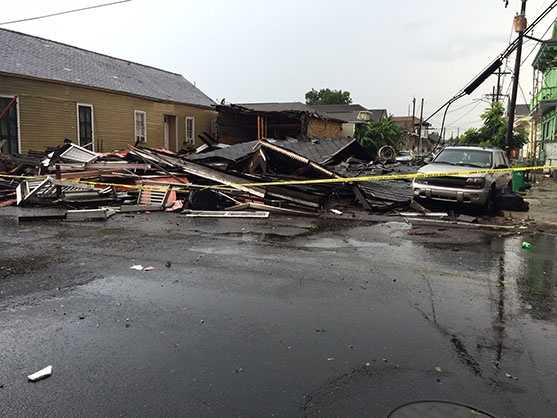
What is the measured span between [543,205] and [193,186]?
34.8 feet

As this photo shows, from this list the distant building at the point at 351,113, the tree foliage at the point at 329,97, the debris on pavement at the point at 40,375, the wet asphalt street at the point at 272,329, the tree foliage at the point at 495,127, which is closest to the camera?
the wet asphalt street at the point at 272,329

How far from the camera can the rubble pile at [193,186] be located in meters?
12.4

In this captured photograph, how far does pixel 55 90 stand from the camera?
2006 centimetres

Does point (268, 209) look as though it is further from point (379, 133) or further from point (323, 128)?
point (379, 133)

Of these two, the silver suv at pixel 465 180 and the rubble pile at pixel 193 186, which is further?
the rubble pile at pixel 193 186

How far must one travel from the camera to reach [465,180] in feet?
39.3

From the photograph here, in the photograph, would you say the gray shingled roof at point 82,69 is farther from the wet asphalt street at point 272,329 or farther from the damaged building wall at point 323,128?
the wet asphalt street at point 272,329

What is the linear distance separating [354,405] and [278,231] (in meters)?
6.69

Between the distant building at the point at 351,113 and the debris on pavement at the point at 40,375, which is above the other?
the distant building at the point at 351,113

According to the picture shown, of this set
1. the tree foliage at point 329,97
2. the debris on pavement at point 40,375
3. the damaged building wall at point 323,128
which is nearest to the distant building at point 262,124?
the damaged building wall at point 323,128

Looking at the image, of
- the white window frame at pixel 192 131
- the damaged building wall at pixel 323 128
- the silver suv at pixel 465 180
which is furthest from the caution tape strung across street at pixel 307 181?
the damaged building wall at pixel 323 128

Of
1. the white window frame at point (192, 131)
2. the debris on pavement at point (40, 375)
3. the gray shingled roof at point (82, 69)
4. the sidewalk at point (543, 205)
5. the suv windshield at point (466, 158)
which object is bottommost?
the debris on pavement at point (40, 375)

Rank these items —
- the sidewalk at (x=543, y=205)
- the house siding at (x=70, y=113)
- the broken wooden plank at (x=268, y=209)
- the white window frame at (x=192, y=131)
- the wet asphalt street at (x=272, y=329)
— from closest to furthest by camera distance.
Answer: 1. the wet asphalt street at (x=272, y=329)
2. the sidewalk at (x=543, y=205)
3. the broken wooden plank at (x=268, y=209)
4. the house siding at (x=70, y=113)
5. the white window frame at (x=192, y=131)

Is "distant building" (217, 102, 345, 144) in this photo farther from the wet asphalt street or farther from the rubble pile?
the wet asphalt street
